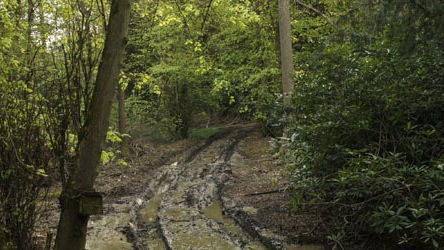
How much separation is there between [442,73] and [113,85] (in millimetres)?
4024

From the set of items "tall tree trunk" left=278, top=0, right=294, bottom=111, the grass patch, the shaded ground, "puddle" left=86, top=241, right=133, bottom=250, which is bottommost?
"puddle" left=86, top=241, right=133, bottom=250

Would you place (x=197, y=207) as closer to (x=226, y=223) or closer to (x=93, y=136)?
(x=226, y=223)

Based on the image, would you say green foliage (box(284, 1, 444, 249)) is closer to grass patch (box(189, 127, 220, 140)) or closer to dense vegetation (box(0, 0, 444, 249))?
dense vegetation (box(0, 0, 444, 249))

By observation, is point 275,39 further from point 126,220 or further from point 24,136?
point 24,136

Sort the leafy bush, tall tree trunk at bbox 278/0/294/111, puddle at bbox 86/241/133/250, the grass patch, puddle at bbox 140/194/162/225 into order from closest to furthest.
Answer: the leafy bush, puddle at bbox 86/241/133/250, puddle at bbox 140/194/162/225, tall tree trunk at bbox 278/0/294/111, the grass patch

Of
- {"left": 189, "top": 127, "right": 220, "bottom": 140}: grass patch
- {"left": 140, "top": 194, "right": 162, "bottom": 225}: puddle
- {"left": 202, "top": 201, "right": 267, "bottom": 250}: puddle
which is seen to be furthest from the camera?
{"left": 189, "top": 127, "right": 220, "bottom": 140}: grass patch

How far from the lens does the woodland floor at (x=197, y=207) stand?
6938 millimetres

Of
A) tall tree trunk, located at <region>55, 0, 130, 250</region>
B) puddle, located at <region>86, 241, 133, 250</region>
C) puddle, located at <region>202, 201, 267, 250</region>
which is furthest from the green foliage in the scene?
puddle, located at <region>86, 241, 133, 250</region>

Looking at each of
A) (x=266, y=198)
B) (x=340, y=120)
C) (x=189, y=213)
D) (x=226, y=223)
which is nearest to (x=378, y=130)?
(x=340, y=120)

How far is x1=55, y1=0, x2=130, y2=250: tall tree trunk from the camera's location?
13.1ft

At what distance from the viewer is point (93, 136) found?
4012 mm

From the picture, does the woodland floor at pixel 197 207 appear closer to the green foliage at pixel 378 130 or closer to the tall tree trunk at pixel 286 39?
the green foliage at pixel 378 130

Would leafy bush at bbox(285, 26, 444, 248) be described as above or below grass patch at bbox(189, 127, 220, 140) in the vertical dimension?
above

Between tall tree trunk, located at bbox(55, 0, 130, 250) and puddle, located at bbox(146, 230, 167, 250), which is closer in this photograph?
tall tree trunk, located at bbox(55, 0, 130, 250)
